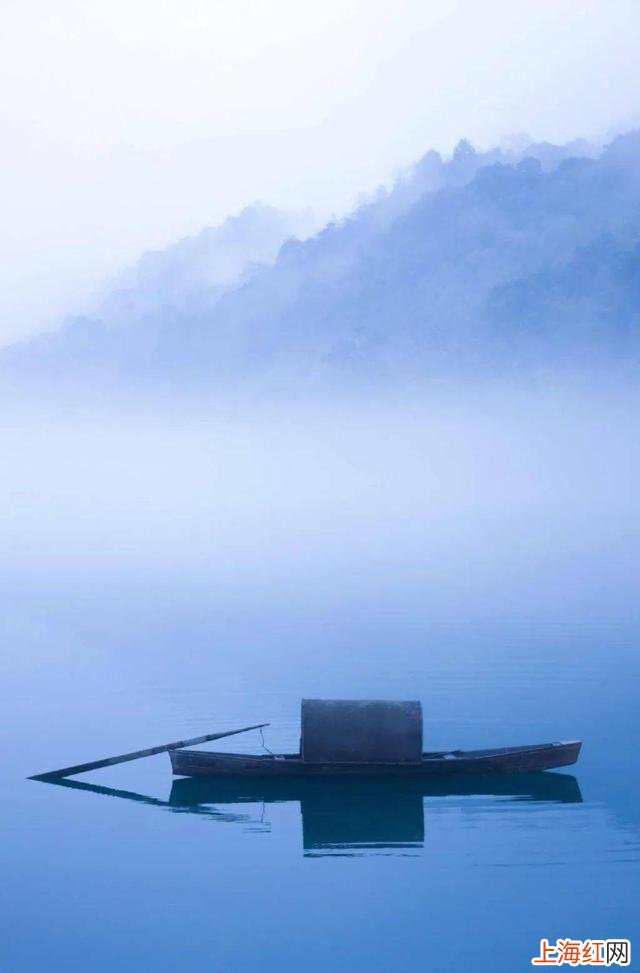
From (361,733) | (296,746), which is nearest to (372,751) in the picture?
(361,733)

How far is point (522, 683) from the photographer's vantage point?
83.5ft

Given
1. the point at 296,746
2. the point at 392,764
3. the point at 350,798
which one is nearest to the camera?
the point at 392,764

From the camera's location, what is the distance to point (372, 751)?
55.1 ft

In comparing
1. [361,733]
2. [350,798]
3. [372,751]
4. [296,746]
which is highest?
[296,746]

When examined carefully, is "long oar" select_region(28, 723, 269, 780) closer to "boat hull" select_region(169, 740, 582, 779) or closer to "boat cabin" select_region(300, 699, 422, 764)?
"boat hull" select_region(169, 740, 582, 779)

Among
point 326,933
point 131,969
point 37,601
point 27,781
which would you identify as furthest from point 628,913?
Result: point 37,601

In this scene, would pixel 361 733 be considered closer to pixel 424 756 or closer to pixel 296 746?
pixel 424 756

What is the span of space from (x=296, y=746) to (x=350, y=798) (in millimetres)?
2974

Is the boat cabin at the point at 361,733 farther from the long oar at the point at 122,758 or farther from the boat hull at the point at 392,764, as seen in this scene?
the long oar at the point at 122,758

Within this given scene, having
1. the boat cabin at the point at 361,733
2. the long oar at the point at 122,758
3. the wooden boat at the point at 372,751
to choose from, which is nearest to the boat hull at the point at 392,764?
A: the wooden boat at the point at 372,751

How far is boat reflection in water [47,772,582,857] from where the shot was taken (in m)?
16.0

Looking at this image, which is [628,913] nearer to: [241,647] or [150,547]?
[241,647]

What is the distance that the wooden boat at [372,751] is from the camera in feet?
54.7

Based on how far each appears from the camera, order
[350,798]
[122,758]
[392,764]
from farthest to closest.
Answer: [122,758] < [350,798] < [392,764]
